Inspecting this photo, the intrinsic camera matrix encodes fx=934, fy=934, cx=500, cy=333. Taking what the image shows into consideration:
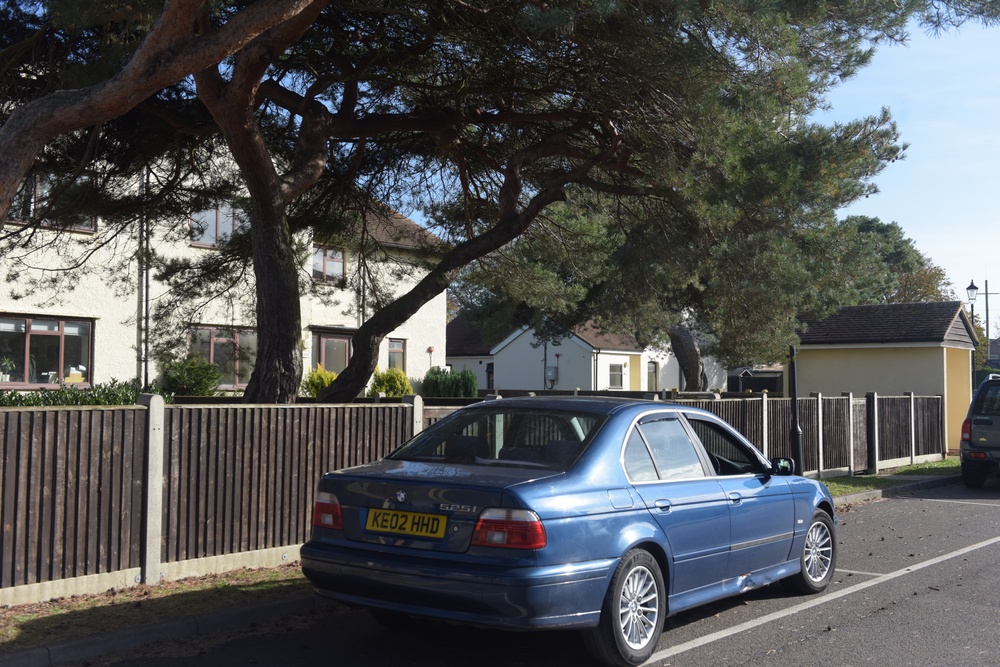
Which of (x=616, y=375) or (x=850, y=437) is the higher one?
(x=616, y=375)

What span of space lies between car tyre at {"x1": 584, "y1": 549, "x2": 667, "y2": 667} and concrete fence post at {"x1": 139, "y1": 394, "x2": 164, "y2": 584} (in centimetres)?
396

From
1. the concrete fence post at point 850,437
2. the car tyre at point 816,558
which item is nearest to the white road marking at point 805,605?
the car tyre at point 816,558

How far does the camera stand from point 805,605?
25.4 ft

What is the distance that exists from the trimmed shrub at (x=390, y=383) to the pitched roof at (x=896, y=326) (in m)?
12.5

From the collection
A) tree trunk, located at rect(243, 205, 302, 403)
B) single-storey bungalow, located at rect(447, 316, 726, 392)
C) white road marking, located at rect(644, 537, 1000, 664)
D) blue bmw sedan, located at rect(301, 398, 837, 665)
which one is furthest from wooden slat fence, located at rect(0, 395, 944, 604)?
single-storey bungalow, located at rect(447, 316, 726, 392)

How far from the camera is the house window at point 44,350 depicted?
23.2 meters

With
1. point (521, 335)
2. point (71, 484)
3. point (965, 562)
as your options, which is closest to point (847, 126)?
point (965, 562)

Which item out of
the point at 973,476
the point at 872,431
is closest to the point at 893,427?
the point at 872,431

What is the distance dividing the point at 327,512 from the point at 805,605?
417 centimetres

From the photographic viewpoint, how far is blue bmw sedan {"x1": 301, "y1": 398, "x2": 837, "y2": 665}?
5.32m

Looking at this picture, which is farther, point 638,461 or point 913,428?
point 913,428

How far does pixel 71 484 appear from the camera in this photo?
722 cm

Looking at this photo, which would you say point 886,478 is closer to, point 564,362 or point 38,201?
point 38,201

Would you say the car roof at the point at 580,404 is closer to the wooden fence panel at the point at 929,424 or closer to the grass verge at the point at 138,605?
the grass verge at the point at 138,605
